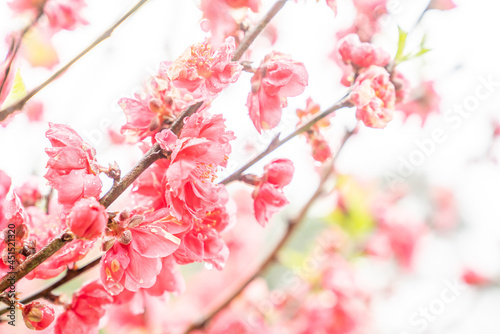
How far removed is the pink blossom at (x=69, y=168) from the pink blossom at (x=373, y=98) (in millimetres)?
397

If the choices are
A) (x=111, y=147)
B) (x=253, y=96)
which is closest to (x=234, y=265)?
(x=111, y=147)

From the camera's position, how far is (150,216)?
0.58m

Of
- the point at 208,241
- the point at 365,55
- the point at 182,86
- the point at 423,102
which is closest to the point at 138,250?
the point at 208,241

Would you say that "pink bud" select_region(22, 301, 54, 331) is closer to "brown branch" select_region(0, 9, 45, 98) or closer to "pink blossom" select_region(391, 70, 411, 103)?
"brown branch" select_region(0, 9, 45, 98)

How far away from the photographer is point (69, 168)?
1.76 ft

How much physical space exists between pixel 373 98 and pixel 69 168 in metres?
0.45

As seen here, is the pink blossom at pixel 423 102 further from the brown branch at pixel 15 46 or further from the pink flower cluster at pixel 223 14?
the brown branch at pixel 15 46

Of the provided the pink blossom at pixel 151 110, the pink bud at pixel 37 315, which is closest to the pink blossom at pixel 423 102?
the pink blossom at pixel 151 110

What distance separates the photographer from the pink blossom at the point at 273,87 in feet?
2.12

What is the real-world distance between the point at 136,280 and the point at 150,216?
0.29ft

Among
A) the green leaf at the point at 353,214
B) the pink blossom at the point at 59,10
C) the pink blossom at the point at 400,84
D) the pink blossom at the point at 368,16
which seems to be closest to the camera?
the pink blossom at the point at 400,84

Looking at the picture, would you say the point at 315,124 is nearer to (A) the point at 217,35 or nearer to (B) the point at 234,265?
(A) the point at 217,35

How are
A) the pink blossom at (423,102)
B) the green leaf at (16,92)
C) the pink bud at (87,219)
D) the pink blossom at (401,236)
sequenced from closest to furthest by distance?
the pink bud at (87,219)
the green leaf at (16,92)
the pink blossom at (423,102)
the pink blossom at (401,236)

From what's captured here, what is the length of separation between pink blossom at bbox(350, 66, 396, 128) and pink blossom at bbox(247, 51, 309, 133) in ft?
0.31
